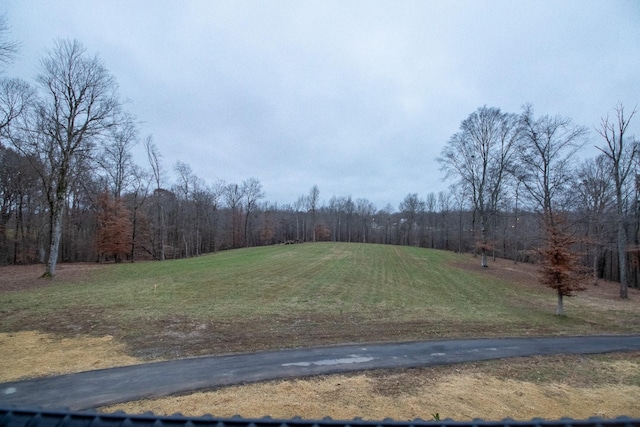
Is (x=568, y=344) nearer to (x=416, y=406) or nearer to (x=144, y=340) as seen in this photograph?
(x=416, y=406)

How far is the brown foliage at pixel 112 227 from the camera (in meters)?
32.5

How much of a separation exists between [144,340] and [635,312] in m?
21.3

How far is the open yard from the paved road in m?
0.48

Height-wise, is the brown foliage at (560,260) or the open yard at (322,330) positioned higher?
the brown foliage at (560,260)

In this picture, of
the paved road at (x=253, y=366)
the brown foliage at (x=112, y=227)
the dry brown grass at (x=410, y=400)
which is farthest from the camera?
the brown foliage at (x=112, y=227)

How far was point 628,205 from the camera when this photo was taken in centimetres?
3016

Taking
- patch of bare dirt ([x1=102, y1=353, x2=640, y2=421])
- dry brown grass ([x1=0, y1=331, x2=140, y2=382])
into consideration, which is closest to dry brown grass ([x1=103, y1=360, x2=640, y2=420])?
patch of bare dirt ([x1=102, y1=353, x2=640, y2=421])

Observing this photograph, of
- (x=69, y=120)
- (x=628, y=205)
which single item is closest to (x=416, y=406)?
(x=69, y=120)

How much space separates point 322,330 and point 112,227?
31.3 meters

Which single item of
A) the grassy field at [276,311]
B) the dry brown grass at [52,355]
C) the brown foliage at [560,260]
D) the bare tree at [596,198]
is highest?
the bare tree at [596,198]

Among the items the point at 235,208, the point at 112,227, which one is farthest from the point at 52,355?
the point at 235,208

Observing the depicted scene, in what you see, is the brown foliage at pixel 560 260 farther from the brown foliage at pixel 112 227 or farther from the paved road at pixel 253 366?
the brown foliage at pixel 112 227

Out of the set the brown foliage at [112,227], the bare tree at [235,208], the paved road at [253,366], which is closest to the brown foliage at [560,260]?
the paved road at [253,366]

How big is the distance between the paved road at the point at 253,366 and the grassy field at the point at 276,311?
771mm
